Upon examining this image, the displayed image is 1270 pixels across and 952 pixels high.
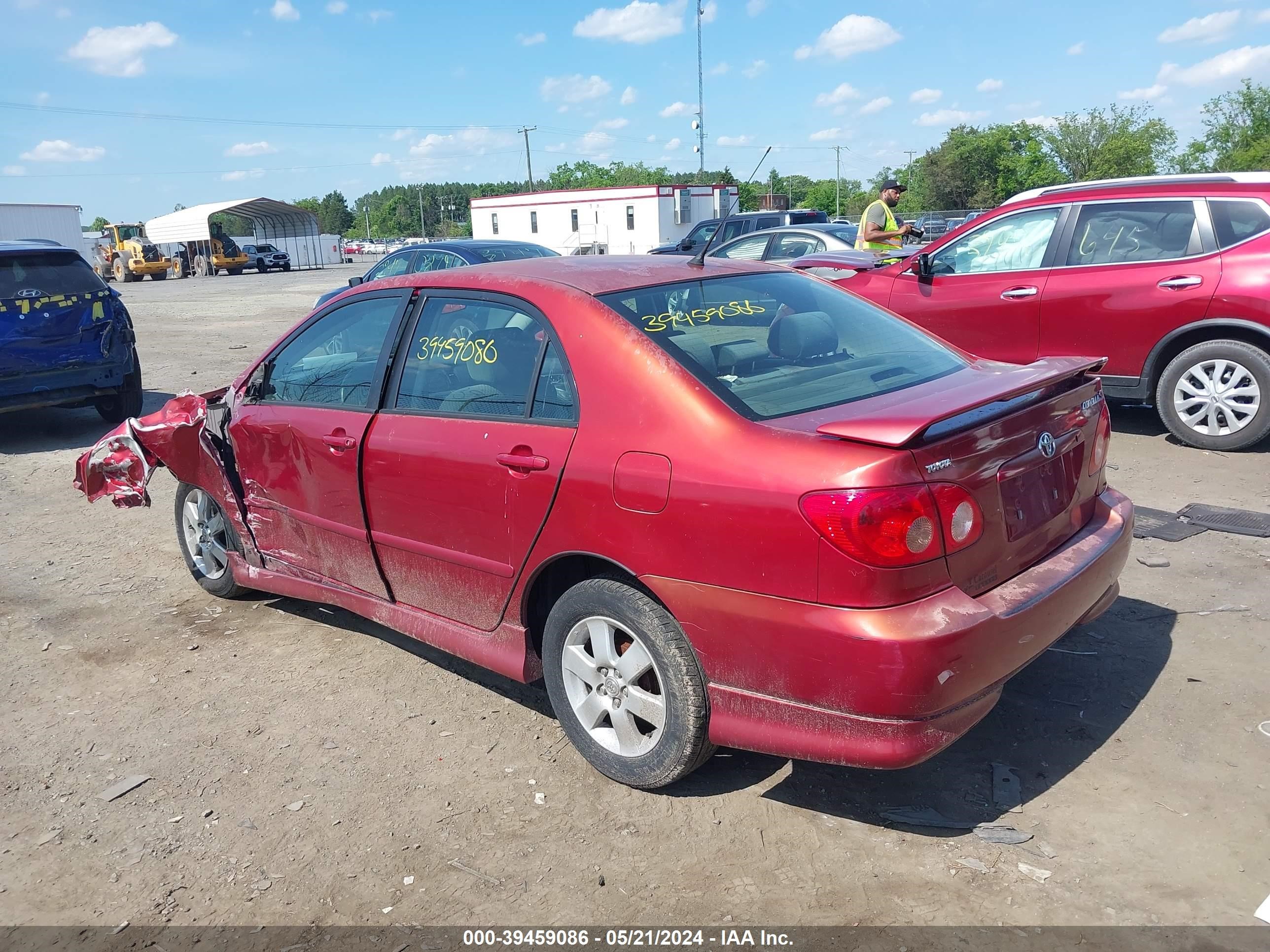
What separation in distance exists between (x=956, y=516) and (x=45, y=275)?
9255 mm

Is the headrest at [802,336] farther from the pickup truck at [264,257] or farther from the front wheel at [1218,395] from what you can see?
the pickup truck at [264,257]

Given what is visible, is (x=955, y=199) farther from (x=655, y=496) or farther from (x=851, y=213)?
(x=655, y=496)

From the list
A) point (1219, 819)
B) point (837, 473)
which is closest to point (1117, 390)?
point (1219, 819)

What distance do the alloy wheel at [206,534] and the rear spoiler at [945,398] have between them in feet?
11.2

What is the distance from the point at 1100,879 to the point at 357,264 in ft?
215

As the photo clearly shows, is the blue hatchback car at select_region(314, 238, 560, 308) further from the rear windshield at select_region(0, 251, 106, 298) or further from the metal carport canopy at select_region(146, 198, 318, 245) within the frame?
the metal carport canopy at select_region(146, 198, 318, 245)

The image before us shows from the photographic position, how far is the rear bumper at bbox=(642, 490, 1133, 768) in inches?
102

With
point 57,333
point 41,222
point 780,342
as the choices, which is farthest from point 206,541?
point 41,222

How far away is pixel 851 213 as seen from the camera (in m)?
81.7

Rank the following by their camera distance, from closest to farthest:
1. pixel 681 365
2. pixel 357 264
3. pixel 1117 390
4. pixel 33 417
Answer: pixel 681 365 < pixel 1117 390 < pixel 33 417 < pixel 357 264

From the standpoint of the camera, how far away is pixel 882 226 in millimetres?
11664

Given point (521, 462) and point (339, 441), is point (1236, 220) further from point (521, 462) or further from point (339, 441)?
point (339, 441)

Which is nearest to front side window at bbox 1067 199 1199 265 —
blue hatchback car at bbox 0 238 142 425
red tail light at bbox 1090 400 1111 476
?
red tail light at bbox 1090 400 1111 476

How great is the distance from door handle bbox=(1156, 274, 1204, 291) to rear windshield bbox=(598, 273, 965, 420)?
3971 mm
